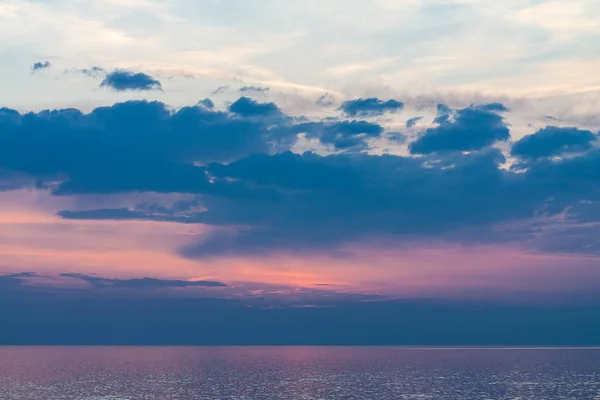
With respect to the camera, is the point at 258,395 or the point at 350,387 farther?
the point at 350,387

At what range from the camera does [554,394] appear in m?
169

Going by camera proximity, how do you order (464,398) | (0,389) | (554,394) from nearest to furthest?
(464,398) < (554,394) < (0,389)

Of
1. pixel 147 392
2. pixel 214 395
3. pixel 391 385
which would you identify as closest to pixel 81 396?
pixel 147 392

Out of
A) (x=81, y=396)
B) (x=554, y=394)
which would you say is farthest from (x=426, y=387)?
(x=81, y=396)

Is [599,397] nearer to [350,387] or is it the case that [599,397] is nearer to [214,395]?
[350,387]

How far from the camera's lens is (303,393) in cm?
17262

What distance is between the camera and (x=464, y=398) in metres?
158

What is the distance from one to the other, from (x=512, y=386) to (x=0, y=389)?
12562cm

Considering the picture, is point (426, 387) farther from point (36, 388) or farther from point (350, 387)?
point (36, 388)

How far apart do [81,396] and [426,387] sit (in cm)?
8204

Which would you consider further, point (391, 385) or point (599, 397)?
point (391, 385)

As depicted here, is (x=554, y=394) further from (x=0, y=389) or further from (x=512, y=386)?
(x=0, y=389)

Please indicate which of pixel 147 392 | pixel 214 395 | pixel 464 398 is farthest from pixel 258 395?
pixel 464 398

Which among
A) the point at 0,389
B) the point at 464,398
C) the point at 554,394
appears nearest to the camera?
the point at 464,398
